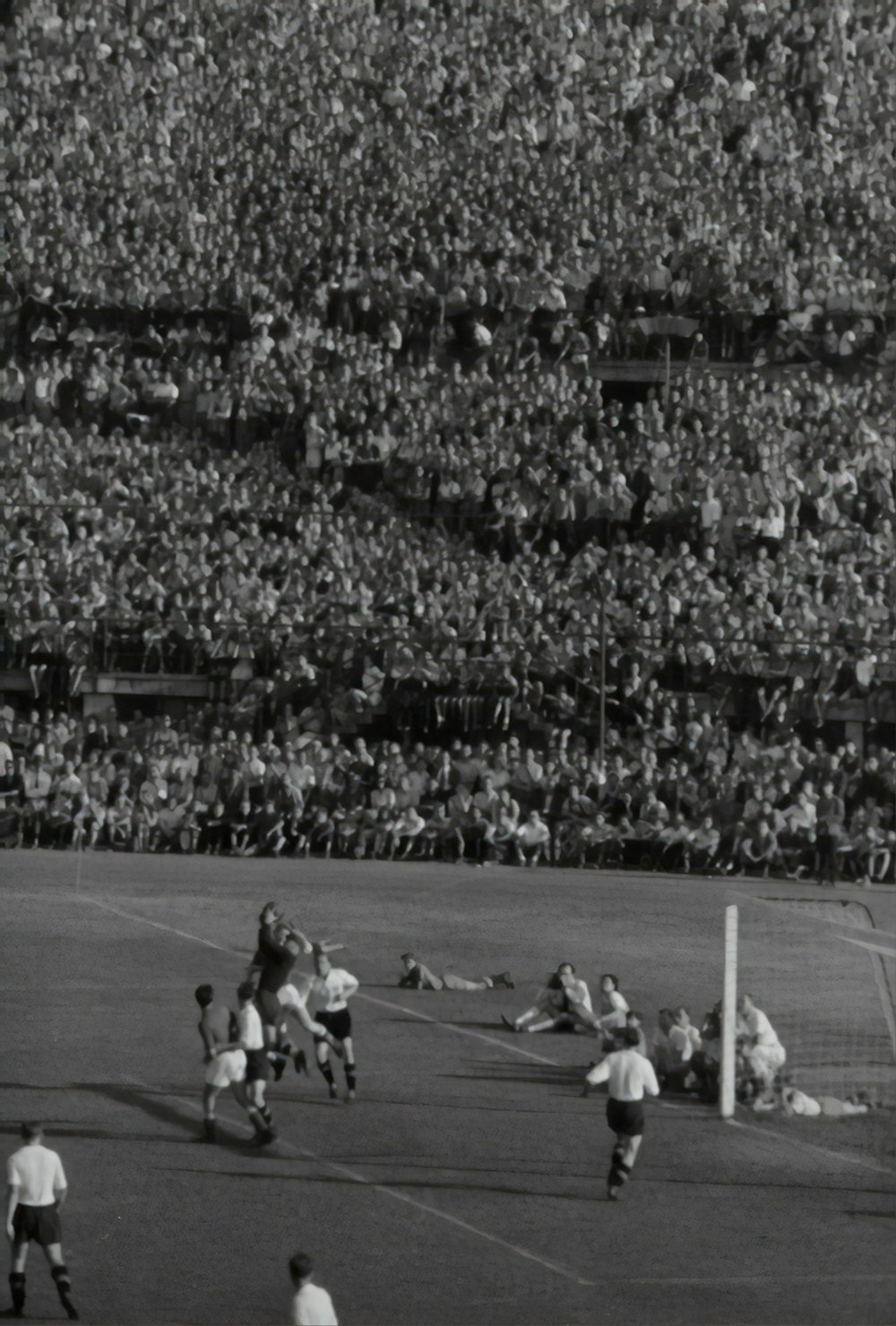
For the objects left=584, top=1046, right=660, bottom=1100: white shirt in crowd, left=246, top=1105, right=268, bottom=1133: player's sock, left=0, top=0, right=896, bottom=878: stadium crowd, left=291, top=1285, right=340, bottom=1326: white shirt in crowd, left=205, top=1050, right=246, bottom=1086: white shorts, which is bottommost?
left=291, top=1285, right=340, bottom=1326: white shirt in crowd

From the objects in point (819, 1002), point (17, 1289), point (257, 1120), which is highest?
point (819, 1002)

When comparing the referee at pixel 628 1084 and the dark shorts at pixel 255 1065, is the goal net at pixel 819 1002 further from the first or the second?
the dark shorts at pixel 255 1065

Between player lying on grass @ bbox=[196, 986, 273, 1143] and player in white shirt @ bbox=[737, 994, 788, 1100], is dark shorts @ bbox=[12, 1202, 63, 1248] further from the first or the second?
player in white shirt @ bbox=[737, 994, 788, 1100]

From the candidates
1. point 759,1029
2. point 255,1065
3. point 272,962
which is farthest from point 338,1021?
point 759,1029

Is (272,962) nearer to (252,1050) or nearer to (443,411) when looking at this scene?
(252,1050)

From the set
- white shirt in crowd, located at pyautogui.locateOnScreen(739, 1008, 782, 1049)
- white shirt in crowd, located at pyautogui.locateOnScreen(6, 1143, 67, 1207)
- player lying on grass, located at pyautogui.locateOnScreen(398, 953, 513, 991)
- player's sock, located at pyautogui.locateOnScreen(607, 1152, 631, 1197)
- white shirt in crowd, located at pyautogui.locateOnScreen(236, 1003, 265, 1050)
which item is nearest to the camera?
white shirt in crowd, located at pyautogui.locateOnScreen(6, 1143, 67, 1207)

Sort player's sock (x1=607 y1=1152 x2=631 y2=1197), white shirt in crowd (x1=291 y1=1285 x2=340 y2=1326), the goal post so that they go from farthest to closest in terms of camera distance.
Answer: the goal post < player's sock (x1=607 y1=1152 x2=631 y2=1197) < white shirt in crowd (x1=291 y1=1285 x2=340 y2=1326)

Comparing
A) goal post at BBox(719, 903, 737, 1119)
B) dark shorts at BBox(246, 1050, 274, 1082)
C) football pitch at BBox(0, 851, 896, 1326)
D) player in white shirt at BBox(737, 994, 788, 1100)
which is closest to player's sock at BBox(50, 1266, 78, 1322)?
football pitch at BBox(0, 851, 896, 1326)
